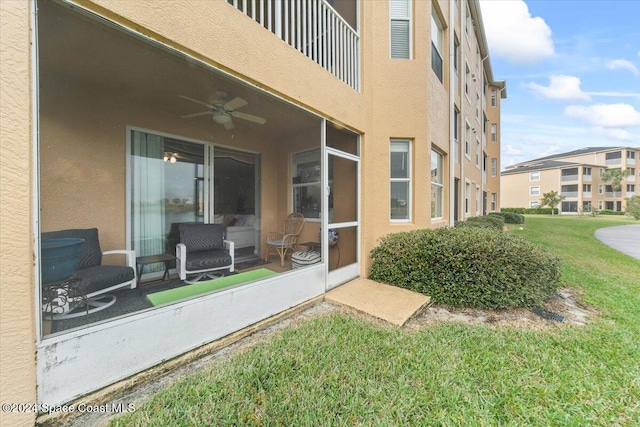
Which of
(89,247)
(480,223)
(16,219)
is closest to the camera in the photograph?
(16,219)

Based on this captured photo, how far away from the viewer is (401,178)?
5812 millimetres

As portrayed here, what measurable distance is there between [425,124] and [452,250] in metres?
3.01

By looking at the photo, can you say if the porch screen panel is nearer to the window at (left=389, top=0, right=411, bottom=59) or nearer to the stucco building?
the stucco building

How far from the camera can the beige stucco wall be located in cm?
167

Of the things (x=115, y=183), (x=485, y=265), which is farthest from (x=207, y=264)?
(x=485, y=265)

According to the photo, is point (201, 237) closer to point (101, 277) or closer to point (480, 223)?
point (101, 277)

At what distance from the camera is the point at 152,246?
4762mm

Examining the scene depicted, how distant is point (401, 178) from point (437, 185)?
75.9 inches

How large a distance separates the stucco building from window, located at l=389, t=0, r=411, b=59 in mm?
33

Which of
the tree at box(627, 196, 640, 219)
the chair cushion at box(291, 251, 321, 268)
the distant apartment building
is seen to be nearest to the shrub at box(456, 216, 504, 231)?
the chair cushion at box(291, 251, 321, 268)

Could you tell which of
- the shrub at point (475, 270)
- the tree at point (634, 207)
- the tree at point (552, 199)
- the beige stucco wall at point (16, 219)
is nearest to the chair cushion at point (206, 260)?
the beige stucco wall at point (16, 219)

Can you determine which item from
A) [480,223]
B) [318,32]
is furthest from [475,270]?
[480,223]

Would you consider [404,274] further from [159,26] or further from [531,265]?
[159,26]

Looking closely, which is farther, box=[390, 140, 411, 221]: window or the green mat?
box=[390, 140, 411, 221]: window
